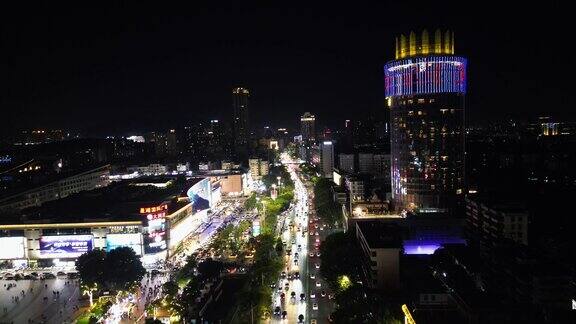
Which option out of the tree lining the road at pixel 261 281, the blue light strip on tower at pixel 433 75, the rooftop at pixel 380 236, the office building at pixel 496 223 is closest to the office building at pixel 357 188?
the blue light strip on tower at pixel 433 75

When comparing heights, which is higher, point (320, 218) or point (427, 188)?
point (427, 188)

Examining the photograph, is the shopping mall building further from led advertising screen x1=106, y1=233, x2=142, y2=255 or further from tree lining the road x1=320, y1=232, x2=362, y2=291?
tree lining the road x1=320, y1=232, x2=362, y2=291

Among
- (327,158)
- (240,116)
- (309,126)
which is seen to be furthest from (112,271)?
(309,126)

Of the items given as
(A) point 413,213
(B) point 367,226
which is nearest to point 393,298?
(B) point 367,226

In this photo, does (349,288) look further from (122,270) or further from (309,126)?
(309,126)

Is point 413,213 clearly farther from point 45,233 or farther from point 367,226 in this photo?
point 45,233

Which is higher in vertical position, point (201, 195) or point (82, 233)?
point (201, 195)
